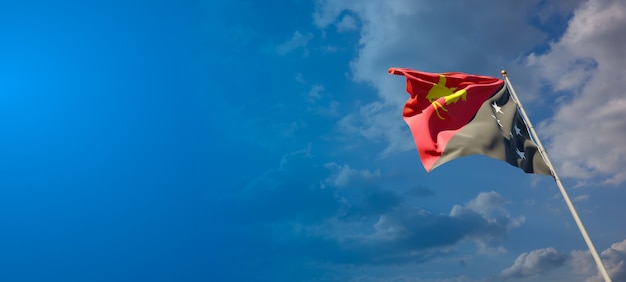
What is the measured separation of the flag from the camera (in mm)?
18562

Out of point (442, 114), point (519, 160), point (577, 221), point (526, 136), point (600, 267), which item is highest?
point (442, 114)

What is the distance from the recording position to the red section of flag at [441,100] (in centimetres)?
1980

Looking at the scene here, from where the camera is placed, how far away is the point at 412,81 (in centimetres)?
2059

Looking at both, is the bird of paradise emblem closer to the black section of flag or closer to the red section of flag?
the red section of flag

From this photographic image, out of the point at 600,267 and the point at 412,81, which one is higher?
the point at 412,81

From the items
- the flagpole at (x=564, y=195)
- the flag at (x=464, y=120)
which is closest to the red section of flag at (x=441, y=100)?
the flag at (x=464, y=120)

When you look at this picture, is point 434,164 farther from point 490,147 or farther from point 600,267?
point 600,267

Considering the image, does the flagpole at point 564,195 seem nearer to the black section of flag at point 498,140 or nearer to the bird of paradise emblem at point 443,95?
the black section of flag at point 498,140

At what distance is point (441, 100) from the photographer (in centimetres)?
2042

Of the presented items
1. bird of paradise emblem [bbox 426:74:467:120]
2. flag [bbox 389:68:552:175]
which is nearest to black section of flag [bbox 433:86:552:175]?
flag [bbox 389:68:552:175]

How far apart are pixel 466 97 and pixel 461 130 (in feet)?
5.80

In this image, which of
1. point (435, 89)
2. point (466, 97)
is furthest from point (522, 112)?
point (435, 89)

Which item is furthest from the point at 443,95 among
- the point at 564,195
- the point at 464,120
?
the point at 564,195

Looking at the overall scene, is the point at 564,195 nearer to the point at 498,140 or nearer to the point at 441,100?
the point at 498,140
